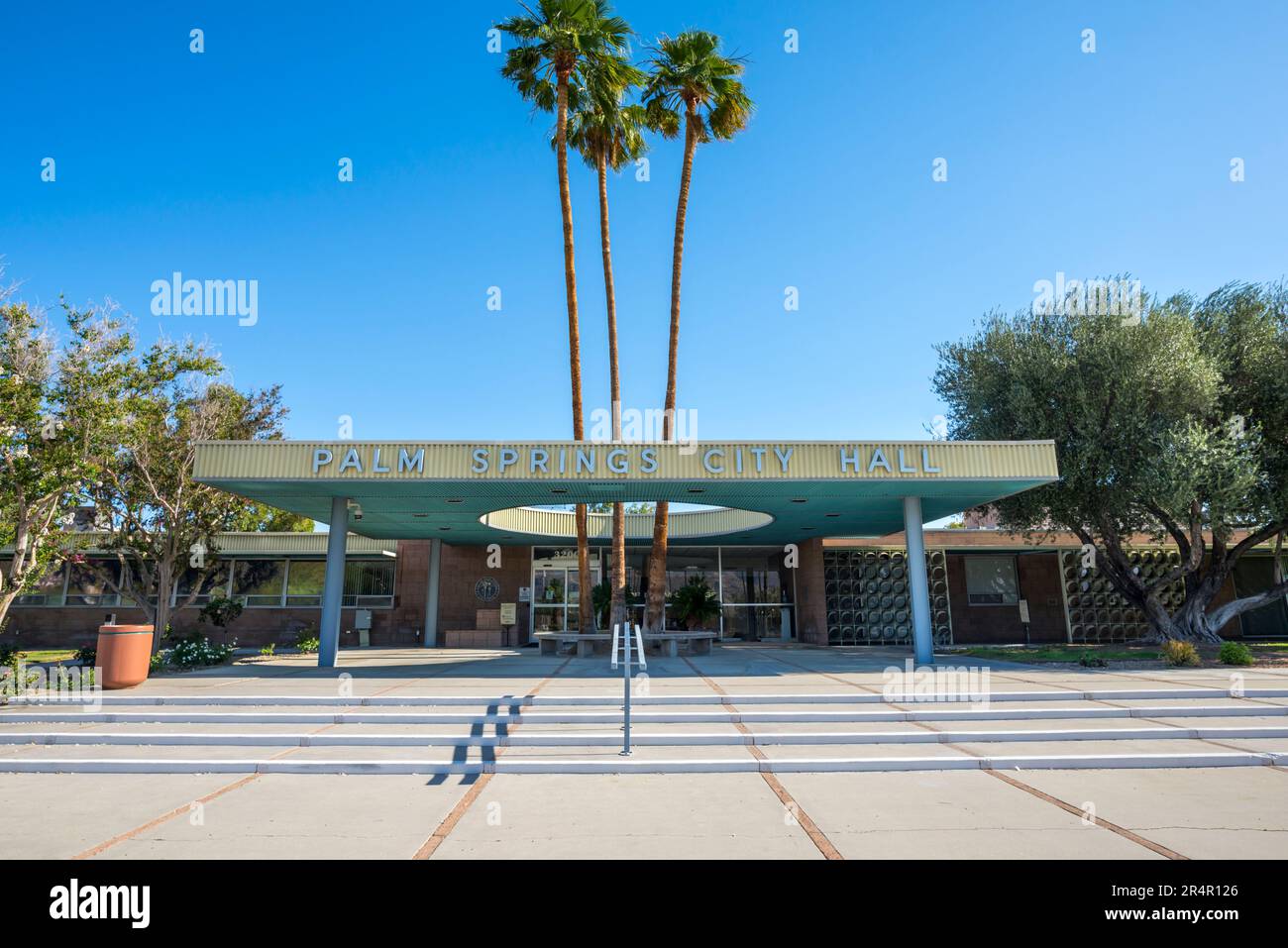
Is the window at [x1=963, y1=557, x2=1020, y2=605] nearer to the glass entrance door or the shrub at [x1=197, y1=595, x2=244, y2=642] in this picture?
the glass entrance door

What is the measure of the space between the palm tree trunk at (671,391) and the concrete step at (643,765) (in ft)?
34.9

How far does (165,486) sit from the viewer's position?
17.3 meters

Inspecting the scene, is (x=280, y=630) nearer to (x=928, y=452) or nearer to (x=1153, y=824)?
(x=928, y=452)

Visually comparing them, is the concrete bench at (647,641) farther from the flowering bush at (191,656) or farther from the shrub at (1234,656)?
the shrub at (1234,656)

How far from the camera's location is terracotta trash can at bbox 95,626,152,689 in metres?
11.0

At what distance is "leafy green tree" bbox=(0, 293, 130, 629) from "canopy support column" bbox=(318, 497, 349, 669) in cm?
448

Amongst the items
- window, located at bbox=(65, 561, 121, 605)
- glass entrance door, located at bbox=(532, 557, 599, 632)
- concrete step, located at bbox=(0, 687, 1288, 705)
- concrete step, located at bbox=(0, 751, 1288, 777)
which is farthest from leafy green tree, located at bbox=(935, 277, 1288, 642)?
window, located at bbox=(65, 561, 121, 605)

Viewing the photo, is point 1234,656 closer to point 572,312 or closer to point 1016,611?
point 1016,611

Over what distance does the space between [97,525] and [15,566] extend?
15.6ft

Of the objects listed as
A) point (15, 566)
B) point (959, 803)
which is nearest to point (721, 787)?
point (959, 803)

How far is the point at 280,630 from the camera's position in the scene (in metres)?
23.5

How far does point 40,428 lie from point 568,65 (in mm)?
14234

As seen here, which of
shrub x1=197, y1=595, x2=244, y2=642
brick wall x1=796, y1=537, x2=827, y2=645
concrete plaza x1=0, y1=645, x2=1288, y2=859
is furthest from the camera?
brick wall x1=796, y1=537, x2=827, y2=645

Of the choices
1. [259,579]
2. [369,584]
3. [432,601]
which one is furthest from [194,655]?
[259,579]
